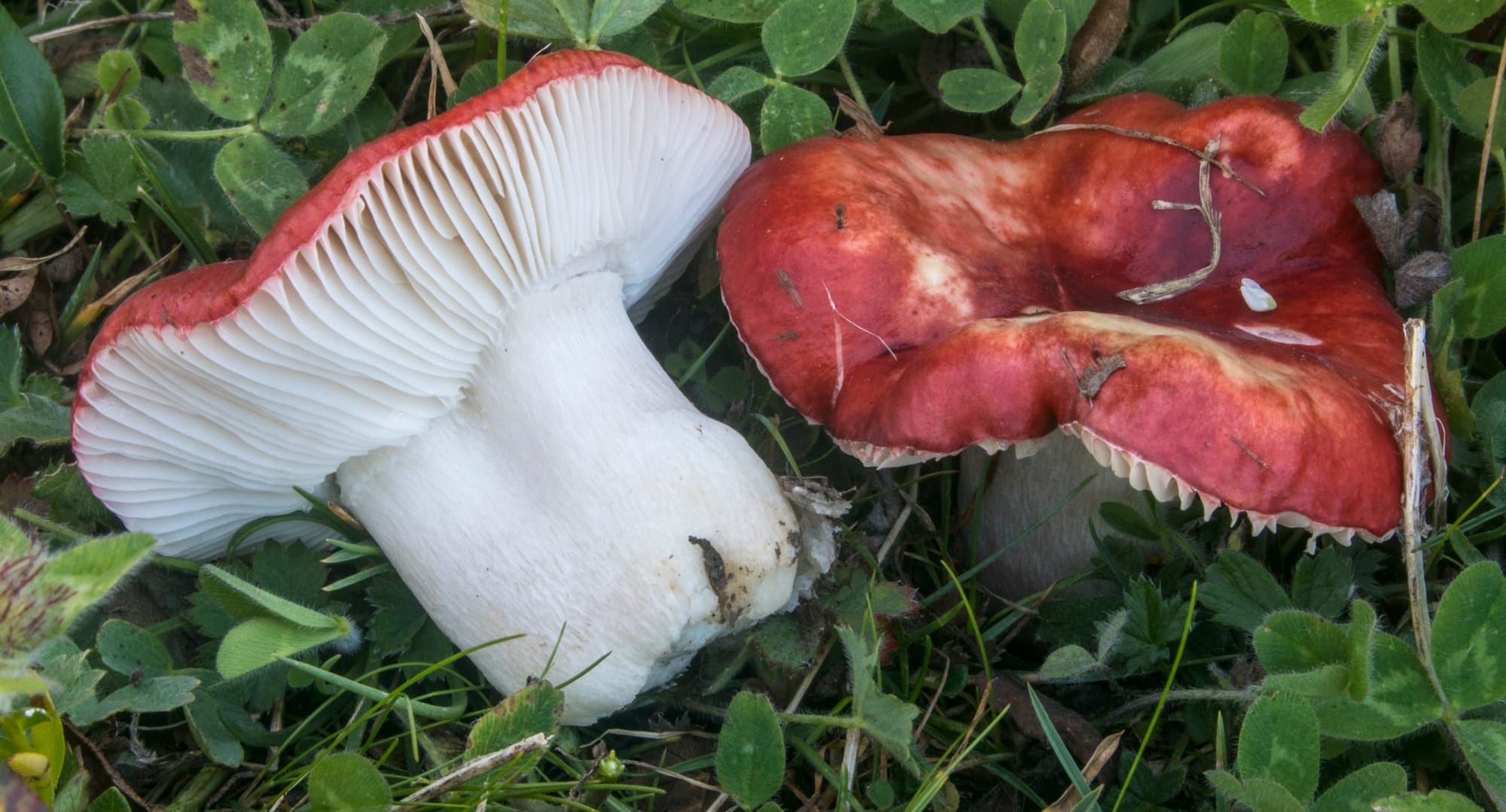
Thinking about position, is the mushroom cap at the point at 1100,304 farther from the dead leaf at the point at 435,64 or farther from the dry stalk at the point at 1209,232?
the dead leaf at the point at 435,64

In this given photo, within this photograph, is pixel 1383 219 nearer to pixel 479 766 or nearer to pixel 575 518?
pixel 575 518

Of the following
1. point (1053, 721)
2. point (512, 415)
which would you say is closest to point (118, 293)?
point (512, 415)

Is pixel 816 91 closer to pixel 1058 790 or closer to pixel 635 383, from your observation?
pixel 635 383

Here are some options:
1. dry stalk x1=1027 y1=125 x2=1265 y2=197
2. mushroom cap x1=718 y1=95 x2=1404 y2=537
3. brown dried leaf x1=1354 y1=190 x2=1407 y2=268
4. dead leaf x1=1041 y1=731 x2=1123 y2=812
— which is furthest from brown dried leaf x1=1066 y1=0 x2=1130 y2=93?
dead leaf x1=1041 y1=731 x2=1123 y2=812

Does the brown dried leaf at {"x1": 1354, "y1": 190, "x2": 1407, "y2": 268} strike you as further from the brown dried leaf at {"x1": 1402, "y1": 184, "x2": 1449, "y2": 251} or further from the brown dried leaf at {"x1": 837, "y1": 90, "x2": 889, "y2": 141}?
the brown dried leaf at {"x1": 837, "y1": 90, "x2": 889, "y2": 141}

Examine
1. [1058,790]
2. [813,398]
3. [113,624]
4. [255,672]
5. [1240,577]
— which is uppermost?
[813,398]

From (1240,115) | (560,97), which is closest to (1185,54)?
(1240,115)

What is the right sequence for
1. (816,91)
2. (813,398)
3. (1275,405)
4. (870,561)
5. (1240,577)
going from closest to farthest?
(1275,405), (813,398), (1240,577), (870,561), (816,91)
